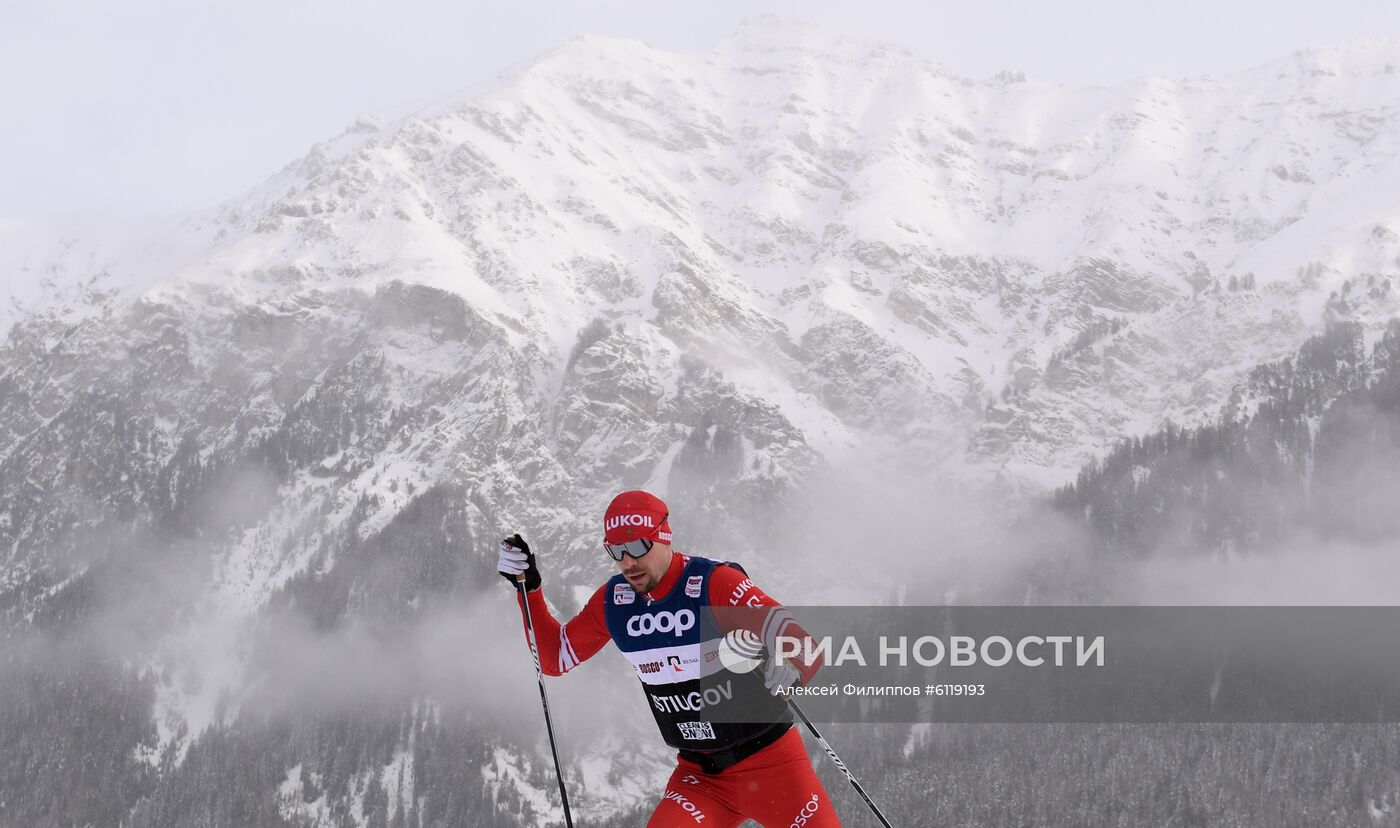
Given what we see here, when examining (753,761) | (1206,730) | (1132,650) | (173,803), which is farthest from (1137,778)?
(753,761)

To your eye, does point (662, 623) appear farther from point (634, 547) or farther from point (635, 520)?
point (635, 520)

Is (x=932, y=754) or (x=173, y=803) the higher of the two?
(x=932, y=754)

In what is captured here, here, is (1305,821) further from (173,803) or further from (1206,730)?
(173,803)

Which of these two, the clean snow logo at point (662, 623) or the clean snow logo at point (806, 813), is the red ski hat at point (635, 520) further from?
the clean snow logo at point (806, 813)

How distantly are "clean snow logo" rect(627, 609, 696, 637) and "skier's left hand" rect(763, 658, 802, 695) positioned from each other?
38.1 inches

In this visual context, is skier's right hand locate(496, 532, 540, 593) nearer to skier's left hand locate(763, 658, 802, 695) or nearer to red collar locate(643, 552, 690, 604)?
red collar locate(643, 552, 690, 604)

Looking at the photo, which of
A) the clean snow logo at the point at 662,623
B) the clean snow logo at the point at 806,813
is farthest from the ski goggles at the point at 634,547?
the clean snow logo at the point at 806,813

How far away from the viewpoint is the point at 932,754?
575 feet

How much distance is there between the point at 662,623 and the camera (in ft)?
30.7

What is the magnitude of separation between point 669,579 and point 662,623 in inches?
13.9

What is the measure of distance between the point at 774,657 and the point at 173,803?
217m

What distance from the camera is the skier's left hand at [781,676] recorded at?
8.37 m

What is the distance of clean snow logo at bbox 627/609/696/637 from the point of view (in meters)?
9.25

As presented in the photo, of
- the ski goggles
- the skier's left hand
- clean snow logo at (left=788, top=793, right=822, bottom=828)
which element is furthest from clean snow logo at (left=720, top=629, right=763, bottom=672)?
clean snow logo at (left=788, top=793, right=822, bottom=828)
